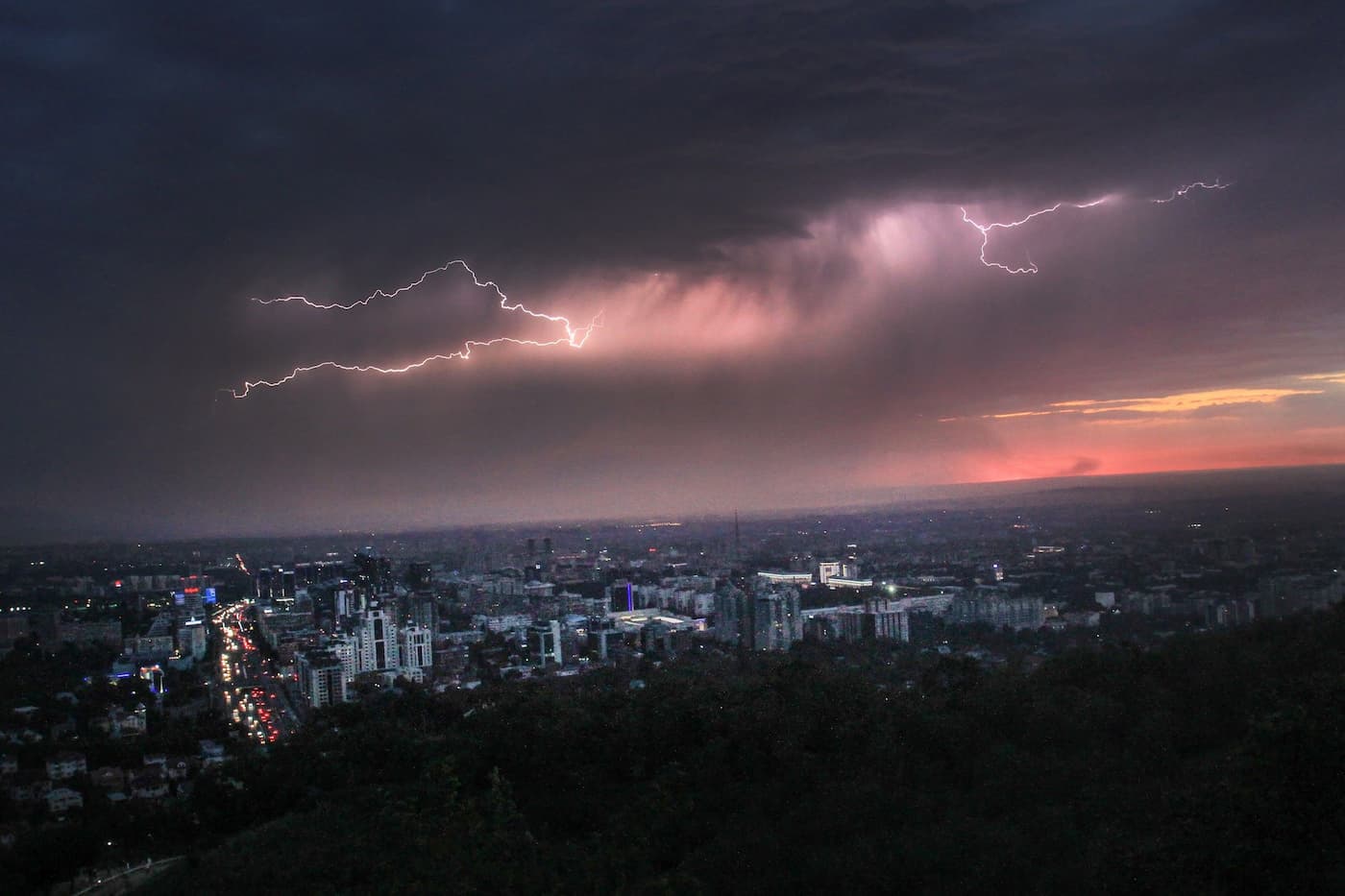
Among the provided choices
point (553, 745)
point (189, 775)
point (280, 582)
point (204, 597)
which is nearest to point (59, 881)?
point (189, 775)

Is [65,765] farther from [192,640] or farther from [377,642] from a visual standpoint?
[377,642]

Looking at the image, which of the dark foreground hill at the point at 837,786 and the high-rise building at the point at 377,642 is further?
the high-rise building at the point at 377,642

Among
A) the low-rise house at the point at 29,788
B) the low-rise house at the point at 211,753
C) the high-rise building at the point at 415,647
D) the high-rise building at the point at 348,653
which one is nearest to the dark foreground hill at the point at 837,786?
the low-rise house at the point at 211,753

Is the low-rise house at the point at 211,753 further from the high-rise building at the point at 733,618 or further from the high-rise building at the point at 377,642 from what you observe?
→ the high-rise building at the point at 733,618

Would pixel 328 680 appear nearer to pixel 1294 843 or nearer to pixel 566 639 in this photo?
pixel 566 639

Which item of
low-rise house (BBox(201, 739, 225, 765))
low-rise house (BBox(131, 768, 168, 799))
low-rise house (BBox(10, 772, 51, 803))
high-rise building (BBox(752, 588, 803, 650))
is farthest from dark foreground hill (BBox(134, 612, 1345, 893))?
high-rise building (BBox(752, 588, 803, 650))

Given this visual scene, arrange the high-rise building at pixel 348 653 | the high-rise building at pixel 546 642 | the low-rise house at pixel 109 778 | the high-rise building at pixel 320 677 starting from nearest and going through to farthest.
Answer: the low-rise house at pixel 109 778 → the high-rise building at pixel 320 677 → the high-rise building at pixel 348 653 → the high-rise building at pixel 546 642

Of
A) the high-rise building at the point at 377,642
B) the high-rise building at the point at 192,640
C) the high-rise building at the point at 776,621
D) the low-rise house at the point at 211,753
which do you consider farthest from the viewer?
the high-rise building at the point at 776,621

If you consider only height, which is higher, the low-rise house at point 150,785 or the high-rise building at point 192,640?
the high-rise building at point 192,640
